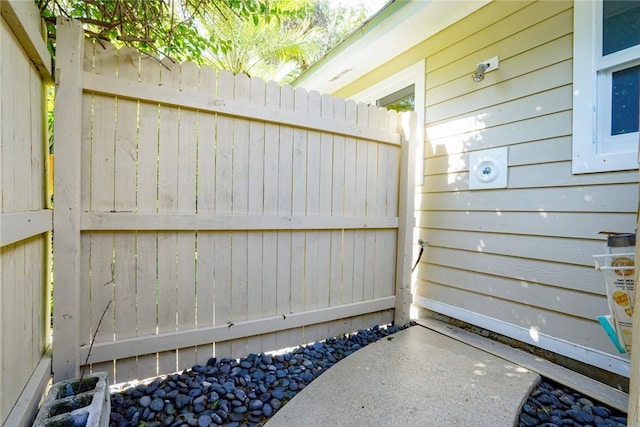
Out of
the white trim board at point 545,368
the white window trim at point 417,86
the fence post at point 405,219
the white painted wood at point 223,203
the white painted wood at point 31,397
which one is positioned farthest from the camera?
the white window trim at point 417,86

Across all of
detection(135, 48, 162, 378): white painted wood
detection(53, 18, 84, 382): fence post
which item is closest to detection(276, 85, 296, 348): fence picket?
detection(135, 48, 162, 378): white painted wood

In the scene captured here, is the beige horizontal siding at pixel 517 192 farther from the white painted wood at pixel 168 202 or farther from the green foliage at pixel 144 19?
the white painted wood at pixel 168 202

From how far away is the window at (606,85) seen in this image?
1772 mm

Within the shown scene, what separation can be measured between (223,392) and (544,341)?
2146 mm

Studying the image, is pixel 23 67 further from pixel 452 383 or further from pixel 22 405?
pixel 452 383

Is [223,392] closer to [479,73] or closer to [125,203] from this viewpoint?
[125,203]

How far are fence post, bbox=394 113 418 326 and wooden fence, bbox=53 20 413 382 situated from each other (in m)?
0.30

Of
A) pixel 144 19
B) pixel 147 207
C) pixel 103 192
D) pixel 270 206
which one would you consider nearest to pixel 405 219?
pixel 270 206

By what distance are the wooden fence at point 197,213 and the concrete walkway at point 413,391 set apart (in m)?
0.56

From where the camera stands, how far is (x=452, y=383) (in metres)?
1.77

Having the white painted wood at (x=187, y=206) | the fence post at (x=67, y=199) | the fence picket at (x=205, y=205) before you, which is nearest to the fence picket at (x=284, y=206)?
the fence picket at (x=205, y=205)

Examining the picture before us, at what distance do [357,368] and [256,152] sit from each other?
5.13 ft

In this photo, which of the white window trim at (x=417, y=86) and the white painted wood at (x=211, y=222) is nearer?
the white painted wood at (x=211, y=222)

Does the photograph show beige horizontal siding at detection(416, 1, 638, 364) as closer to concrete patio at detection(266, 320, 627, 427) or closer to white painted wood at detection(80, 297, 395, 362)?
concrete patio at detection(266, 320, 627, 427)
